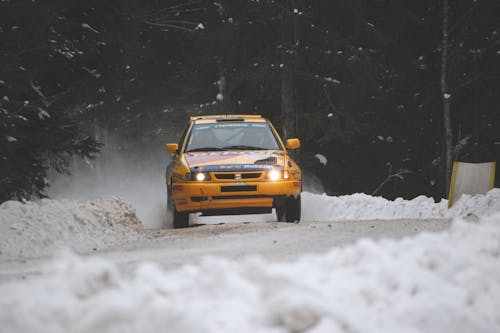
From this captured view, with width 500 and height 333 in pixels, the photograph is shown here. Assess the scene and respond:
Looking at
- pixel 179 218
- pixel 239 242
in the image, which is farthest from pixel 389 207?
pixel 239 242

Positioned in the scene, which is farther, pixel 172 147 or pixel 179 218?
pixel 172 147

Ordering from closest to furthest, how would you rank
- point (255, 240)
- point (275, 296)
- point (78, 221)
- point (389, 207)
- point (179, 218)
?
point (275, 296) < point (255, 240) < point (78, 221) < point (179, 218) < point (389, 207)

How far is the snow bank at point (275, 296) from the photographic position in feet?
11.5

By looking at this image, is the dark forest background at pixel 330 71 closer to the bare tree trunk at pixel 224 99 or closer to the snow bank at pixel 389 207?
the bare tree trunk at pixel 224 99

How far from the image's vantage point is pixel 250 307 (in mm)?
3773

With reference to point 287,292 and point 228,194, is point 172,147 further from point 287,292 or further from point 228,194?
point 287,292

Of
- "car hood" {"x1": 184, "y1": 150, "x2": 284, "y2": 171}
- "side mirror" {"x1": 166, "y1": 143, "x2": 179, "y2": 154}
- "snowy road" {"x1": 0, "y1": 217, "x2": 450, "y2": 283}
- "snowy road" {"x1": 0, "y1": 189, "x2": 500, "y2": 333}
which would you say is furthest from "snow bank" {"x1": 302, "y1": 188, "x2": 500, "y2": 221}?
"snowy road" {"x1": 0, "y1": 189, "x2": 500, "y2": 333}

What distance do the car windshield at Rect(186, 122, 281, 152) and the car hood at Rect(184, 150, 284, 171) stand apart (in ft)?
1.45

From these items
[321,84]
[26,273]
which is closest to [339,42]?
[321,84]

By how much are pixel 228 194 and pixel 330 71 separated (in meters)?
19.7

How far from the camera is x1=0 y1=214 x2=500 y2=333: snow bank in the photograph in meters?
3.51

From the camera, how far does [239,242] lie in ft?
29.6

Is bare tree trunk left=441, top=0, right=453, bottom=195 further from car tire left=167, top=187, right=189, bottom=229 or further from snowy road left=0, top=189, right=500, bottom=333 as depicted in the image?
snowy road left=0, top=189, right=500, bottom=333

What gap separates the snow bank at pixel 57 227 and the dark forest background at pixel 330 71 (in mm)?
5108
